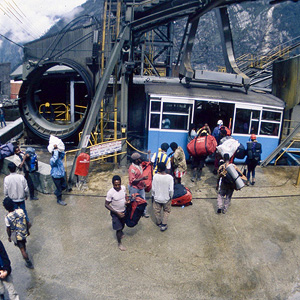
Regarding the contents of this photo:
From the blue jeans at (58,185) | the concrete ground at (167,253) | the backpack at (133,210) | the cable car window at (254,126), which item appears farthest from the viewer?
the cable car window at (254,126)

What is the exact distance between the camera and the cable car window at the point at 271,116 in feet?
39.3

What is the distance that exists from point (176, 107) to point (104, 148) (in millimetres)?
3356

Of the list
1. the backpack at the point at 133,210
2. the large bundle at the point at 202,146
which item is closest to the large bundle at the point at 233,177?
the large bundle at the point at 202,146

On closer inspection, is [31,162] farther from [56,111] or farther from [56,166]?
[56,111]

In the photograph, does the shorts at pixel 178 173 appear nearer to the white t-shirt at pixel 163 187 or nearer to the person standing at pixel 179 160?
the person standing at pixel 179 160

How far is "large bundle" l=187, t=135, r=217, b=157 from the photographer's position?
9406 millimetres

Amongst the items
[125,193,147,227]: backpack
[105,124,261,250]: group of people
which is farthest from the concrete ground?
[125,193,147,227]: backpack

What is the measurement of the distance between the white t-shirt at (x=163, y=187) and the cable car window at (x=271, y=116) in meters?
7.22

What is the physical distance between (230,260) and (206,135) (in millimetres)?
4750

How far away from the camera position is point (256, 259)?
609 cm

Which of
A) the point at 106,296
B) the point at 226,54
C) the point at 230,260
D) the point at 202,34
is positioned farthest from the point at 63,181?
the point at 202,34

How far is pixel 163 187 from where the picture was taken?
6.55 meters

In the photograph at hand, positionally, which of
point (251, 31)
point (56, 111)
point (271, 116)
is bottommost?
point (56, 111)

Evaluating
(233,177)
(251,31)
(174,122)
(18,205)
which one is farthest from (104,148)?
(251,31)
